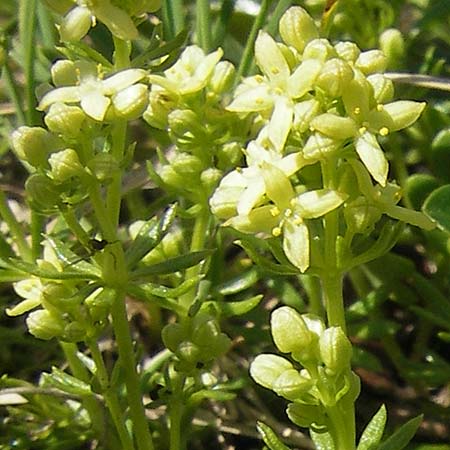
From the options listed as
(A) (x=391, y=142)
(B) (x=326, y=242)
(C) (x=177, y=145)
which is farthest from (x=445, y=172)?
(B) (x=326, y=242)

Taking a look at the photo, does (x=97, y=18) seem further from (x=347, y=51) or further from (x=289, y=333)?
(x=289, y=333)

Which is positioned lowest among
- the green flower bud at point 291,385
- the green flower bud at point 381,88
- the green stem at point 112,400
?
the green stem at point 112,400

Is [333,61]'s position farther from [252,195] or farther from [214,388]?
[214,388]

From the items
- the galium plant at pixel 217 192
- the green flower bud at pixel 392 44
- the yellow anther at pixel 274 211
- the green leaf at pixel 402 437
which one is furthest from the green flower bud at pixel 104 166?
the green flower bud at pixel 392 44

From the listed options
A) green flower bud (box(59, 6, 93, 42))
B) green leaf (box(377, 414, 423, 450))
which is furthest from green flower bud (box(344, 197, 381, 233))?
green flower bud (box(59, 6, 93, 42))

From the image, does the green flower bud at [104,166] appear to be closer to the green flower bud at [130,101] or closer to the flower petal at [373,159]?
the green flower bud at [130,101]

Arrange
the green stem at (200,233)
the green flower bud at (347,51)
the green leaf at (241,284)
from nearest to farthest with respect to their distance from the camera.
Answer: the green flower bud at (347,51) → the green stem at (200,233) → the green leaf at (241,284)
